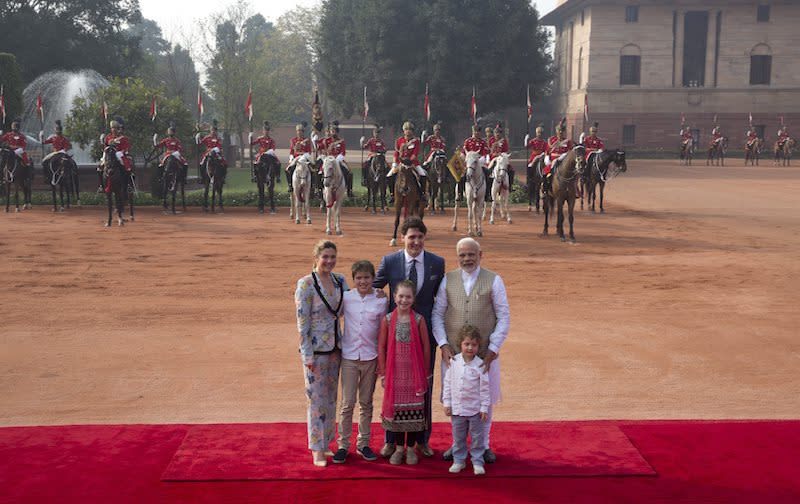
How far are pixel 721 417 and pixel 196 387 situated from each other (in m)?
5.31

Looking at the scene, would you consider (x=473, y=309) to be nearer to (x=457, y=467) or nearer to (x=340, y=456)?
(x=457, y=467)

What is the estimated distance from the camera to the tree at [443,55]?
47.0 metres

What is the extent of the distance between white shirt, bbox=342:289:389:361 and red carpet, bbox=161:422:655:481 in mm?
892

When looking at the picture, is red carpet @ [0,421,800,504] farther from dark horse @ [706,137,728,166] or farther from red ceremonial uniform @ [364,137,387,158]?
dark horse @ [706,137,728,166]

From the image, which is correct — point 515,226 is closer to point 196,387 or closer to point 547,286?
point 547,286

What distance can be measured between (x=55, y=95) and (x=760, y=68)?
47.3 m

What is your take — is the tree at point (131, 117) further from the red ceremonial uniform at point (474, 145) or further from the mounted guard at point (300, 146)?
the red ceremonial uniform at point (474, 145)

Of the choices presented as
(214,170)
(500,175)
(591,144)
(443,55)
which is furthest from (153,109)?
(443,55)

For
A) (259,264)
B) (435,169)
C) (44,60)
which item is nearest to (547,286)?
(259,264)

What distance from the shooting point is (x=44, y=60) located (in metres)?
47.3

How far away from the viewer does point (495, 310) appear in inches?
274

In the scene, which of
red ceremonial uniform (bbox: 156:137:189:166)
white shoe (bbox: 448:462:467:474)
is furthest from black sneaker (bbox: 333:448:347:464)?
red ceremonial uniform (bbox: 156:137:189:166)

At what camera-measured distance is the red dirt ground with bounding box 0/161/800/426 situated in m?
8.75

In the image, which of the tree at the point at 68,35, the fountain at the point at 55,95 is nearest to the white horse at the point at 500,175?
Answer: the fountain at the point at 55,95
